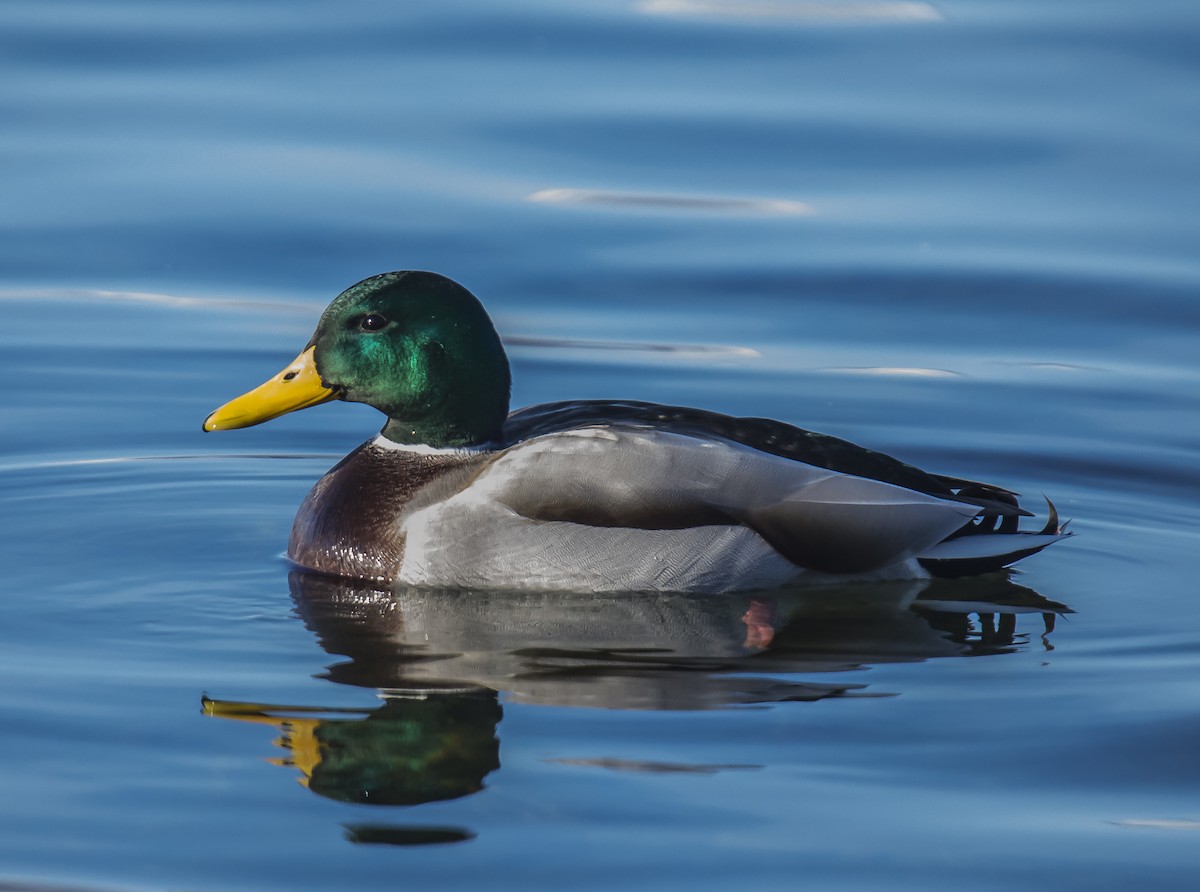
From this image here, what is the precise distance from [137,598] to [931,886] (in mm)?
3590

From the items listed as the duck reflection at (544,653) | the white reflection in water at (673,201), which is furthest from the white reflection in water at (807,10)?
the duck reflection at (544,653)

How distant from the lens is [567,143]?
567 inches

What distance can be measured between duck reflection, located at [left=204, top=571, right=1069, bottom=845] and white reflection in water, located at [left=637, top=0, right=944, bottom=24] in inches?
342

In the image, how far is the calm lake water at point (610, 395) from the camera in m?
6.25

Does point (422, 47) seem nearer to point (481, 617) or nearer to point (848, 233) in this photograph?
point (848, 233)

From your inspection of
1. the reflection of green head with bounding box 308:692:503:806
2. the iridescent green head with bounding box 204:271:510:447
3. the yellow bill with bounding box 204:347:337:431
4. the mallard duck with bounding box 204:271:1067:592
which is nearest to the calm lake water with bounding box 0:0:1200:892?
the reflection of green head with bounding box 308:692:503:806

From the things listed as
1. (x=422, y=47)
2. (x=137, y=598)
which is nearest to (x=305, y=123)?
(x=422, y=47)

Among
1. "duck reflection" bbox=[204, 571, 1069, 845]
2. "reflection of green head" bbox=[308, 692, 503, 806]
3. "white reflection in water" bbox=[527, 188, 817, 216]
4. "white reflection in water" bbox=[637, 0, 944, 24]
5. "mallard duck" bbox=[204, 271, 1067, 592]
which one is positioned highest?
"white reflection in water" bbox=[637, 0, 944, 24]

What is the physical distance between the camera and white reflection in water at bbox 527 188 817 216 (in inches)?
537

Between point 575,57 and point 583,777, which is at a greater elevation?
point 575,57

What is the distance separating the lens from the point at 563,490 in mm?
8219

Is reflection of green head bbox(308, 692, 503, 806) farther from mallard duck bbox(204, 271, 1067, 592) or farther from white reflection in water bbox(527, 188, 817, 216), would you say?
white reflection in water bbox(527, 188, 817, 216)

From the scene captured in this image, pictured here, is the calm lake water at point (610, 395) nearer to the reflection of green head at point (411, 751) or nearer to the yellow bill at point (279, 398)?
the reflection of green head at point (411, 751)

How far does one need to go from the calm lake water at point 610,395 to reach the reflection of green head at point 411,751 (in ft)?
0.06
